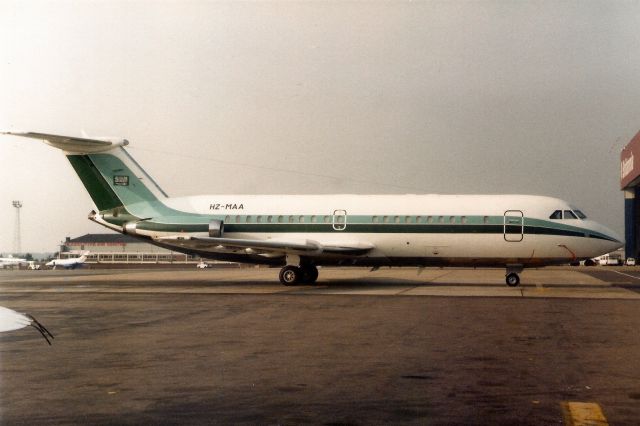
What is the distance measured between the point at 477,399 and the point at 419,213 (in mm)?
19430

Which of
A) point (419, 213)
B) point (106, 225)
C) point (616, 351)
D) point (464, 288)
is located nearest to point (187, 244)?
point (106, 225)

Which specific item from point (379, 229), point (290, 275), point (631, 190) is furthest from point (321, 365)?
point (631, 190)

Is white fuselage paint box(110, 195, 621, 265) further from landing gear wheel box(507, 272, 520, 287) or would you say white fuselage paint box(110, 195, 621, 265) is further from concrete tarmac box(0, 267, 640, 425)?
concrete tarmac box(0, 267, 640, 425)

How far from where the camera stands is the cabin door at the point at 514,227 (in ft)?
83.4

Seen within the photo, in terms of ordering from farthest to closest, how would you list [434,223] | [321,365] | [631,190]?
[631,190]
[434,223]
[321,365]

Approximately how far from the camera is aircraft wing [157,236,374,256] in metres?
25.2

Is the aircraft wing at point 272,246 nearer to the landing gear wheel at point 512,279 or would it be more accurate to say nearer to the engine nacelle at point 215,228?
the engine nacelle at point 215,228

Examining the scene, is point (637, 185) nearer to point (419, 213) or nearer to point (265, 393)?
point (419, 213)

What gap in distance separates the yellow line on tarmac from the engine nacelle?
21.6 m

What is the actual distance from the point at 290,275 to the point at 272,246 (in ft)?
6.16

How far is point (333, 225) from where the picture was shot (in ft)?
88.2

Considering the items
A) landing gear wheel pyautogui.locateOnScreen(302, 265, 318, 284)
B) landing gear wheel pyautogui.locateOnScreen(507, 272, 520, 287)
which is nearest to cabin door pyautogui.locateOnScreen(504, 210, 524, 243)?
landing gear wheel pyautogui.locateOnScreen(507, 272, 520, 287)

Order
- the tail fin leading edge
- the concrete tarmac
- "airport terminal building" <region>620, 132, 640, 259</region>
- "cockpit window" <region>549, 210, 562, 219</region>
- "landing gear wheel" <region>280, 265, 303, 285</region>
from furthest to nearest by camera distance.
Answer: "airport terminal building" <region>620, 132, 640, 259</region> → the tail fin leading edge → "landing gear wheel" <region>280, 265, 303, 285</region> → "cockpit window" <region>549, 210, 562, 219</region> → the concrete tarmac

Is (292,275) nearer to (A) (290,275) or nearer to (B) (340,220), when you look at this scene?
(A) (290,275)
